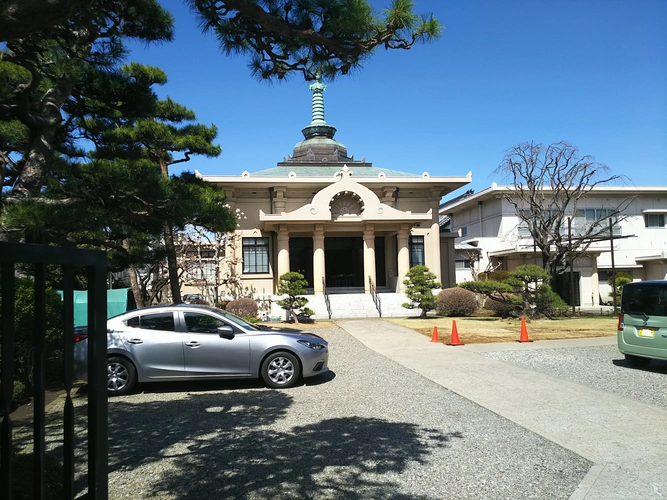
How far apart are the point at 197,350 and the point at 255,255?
1874 centimetres

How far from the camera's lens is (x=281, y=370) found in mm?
8984

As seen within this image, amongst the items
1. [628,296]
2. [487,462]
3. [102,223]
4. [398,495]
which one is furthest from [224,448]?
[628,296]

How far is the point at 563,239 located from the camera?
25.3 meters

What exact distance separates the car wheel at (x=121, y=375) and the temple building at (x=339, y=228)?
15087 mm

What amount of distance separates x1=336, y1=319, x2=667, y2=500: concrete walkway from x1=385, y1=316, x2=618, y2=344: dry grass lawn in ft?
11.5

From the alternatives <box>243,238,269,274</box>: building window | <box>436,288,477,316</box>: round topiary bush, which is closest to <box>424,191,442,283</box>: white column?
<box>436,288,477,316</box>: round topiary bush

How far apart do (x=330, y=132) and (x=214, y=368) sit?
28.6 meters

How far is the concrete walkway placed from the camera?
4652mm

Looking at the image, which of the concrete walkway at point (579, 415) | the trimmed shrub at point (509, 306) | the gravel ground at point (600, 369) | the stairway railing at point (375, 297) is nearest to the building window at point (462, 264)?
the stairway railing at point (375, 297)

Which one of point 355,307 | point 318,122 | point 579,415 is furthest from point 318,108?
point 579,415

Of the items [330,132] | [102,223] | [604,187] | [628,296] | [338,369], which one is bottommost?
[338,369]

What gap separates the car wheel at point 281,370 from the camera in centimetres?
894

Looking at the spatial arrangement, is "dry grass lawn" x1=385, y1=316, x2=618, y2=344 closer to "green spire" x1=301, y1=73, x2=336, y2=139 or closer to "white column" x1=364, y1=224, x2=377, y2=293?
"white column" x1=364, y1=224, x2=377, y2=293

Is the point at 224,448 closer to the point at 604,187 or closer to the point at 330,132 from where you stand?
the point at 330,132
